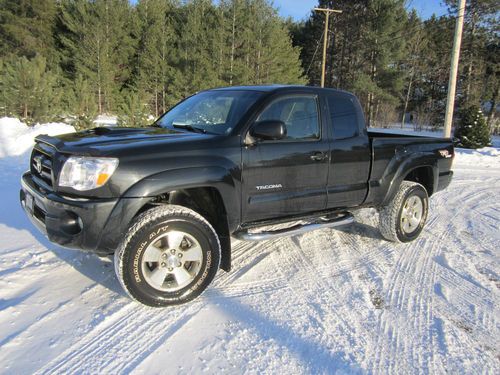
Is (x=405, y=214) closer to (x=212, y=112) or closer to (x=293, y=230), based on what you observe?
(x=293, y=230)

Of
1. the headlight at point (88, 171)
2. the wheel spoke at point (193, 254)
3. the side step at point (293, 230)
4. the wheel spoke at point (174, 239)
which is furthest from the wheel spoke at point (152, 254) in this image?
the side step at point (293, 230)

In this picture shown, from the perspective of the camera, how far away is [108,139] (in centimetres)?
329

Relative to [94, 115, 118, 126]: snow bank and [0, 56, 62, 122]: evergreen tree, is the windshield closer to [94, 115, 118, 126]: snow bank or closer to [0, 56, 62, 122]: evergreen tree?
[94, 115, 118, 126]: snow bank

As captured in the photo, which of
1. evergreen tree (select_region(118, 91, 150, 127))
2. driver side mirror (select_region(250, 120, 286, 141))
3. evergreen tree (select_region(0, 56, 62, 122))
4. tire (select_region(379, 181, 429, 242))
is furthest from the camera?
evergreen tree (select_region(0, 56, 62, 122))

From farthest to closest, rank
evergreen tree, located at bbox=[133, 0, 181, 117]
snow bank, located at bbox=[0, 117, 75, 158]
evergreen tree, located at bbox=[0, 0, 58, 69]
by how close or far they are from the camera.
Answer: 1. evergreen tree, located at bbox=[0, 0, 58, 69]
2. evergreen tree, located at bbox=[133, 0, 181, 117]
3. snow bank, located at bbox=[0, 117, 75, 158]

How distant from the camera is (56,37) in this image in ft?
108

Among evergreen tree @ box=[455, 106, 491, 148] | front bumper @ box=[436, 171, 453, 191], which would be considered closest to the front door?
front bumper @ box=[436, 171, 453, 191]

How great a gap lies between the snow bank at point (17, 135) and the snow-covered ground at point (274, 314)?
5.05 m

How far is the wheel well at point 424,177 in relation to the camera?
17.5ft

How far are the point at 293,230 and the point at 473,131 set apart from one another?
16187 mm

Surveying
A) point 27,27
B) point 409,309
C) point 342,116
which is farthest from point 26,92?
point 27,27

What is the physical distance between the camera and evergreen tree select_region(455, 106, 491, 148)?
16.9 metres

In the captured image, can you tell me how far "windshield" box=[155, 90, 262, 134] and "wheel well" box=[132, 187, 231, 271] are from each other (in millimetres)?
589

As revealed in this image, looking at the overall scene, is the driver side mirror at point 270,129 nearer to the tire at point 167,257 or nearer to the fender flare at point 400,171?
the tire at point 167,257
